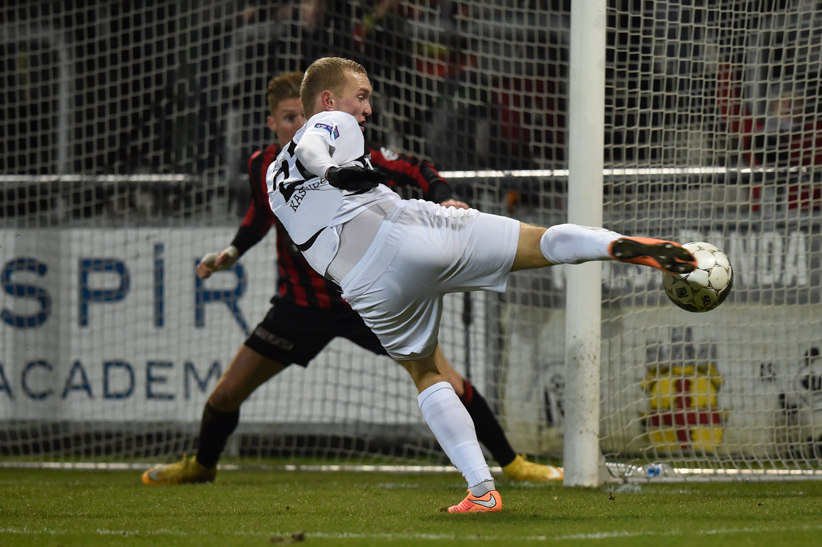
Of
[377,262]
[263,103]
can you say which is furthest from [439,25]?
[377,262]

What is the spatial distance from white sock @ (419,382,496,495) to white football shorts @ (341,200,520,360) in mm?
170

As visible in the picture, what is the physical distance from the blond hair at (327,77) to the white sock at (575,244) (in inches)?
32.8

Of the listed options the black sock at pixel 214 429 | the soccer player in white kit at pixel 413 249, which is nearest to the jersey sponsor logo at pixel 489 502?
the soccer player in white kit at pixel 413 249

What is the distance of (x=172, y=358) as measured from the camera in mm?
5359

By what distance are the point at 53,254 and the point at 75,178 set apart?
1.66 ft

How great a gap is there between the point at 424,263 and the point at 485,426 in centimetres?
153

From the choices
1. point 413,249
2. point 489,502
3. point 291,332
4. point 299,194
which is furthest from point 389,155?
point 489,502

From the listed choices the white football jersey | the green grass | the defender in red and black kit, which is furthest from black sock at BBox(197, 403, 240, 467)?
the white football jersey

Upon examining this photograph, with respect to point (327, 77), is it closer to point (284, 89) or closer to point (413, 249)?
point (413, 249)

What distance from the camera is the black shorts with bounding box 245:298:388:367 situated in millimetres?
3975

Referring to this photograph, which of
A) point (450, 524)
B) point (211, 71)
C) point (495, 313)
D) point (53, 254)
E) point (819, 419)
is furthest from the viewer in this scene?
point (211, 71)

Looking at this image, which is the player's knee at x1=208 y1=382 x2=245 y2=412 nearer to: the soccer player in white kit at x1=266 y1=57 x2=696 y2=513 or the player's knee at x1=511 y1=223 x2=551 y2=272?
the soccer player in white kit at x1=266 y1=57 x2=696 y2=513

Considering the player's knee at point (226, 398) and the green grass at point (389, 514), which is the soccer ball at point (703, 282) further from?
the player's knee at point (226, 398)

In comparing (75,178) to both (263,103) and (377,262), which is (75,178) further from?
(377,262)
